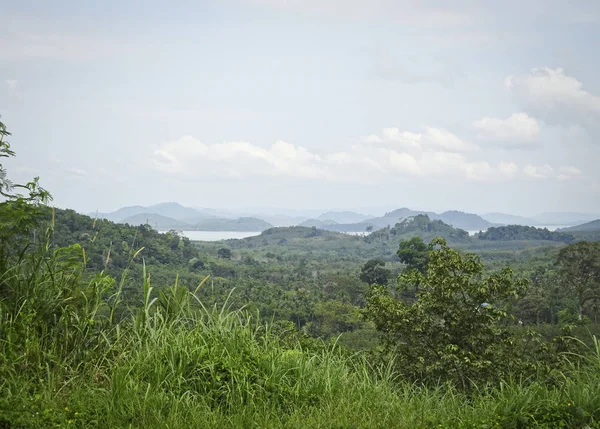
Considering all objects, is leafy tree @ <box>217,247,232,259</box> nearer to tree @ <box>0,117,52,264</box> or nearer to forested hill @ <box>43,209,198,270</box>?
forested hill @ <box>43,209,198,270</box>

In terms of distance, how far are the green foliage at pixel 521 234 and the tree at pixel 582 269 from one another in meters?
80.3

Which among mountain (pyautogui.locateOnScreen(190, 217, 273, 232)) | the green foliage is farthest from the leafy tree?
mountain (pyautogui.locateOnScreen(190, 217, 273, 232))

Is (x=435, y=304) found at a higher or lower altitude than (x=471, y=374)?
higher

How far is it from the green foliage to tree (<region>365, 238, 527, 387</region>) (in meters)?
103

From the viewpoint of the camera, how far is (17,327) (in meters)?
2.95

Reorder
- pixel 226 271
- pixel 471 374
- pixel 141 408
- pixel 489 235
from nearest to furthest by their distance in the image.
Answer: pixel 141 408
pixel 471 374
pixel 226 271
pixel 489 235

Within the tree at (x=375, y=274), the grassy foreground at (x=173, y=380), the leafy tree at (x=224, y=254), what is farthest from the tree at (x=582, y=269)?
the leafy tree at (x=224, y=254)

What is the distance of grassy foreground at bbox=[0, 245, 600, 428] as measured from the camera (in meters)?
2.49

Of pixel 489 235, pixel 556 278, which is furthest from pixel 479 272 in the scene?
pixel 489 235

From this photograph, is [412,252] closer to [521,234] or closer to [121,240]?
[121,240]

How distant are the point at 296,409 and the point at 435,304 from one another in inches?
215

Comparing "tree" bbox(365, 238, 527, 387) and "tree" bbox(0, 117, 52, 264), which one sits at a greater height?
"tree" bbox(0, 117, 52, 264)

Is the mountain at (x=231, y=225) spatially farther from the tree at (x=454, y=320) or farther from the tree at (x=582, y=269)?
the tree at (x=454, y=320)

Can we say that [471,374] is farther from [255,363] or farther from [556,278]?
[556,278]
